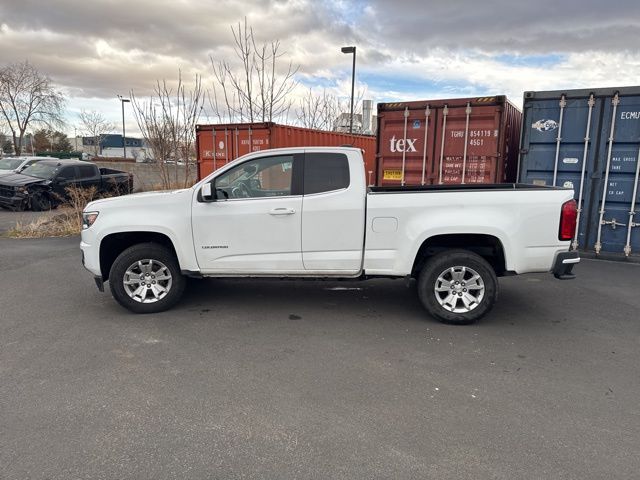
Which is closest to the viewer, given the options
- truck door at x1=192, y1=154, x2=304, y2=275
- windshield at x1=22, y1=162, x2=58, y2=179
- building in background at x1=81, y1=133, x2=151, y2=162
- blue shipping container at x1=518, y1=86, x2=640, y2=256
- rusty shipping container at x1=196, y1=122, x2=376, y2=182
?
truck door at x1=192, y1=154, x2=304, y2=275

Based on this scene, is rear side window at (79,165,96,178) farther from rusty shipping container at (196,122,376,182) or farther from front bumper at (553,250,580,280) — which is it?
front bumper at (553,250,580,280)

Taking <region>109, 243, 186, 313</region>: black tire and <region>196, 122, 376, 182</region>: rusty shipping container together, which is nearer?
<region>109, 243, 186, 313</region>: black tire

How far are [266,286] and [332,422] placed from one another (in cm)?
358

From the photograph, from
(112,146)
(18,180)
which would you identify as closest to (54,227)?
(18,180)

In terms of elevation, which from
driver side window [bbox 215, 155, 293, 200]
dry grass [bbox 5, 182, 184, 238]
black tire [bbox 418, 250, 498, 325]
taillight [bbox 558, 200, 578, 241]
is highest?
driver side window [bbox 215, 155, 293, 200]

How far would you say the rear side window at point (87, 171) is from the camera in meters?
16.6

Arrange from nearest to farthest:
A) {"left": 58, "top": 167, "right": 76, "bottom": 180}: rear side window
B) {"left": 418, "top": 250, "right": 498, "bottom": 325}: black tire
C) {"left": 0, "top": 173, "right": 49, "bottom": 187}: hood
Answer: {"left": 418, "top": 250, "right": 498, "bottom": 325}: black tire
{"left": 0, "top": 173, "right": 49, "bottom": 187}: hood
{"left": 58, "top": 167, "right": 76, "bottom": 180}: rear side window

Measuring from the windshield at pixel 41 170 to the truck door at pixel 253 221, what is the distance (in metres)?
13.2

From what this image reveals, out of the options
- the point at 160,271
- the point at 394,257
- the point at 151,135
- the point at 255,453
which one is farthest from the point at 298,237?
the point at 151,135

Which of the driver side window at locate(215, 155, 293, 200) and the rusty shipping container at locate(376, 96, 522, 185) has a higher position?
the rusty shipping container at locate(376, 96, 522, 185)

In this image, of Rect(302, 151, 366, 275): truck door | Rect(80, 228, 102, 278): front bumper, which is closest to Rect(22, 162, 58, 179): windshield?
Rect(80, 228, 102, 278): front bumper

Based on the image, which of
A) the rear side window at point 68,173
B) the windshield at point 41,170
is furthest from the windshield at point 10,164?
the rear side window at point 68,173

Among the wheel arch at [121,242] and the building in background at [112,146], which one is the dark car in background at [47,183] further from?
the building in background at [112,146]

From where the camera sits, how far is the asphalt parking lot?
276 centimetres
